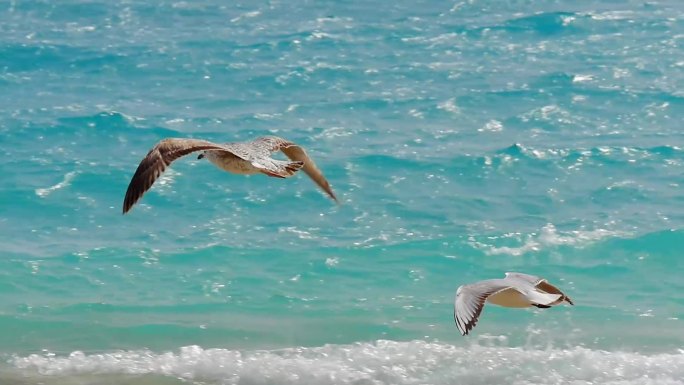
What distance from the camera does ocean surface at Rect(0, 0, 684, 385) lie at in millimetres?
11047

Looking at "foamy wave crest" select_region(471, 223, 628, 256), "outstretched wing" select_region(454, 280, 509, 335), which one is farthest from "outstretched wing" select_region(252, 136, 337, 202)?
"foamy wave crest" select_region(471, 223, 628, 256)

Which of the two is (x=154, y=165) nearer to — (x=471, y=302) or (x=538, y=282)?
(x=471, y=302)

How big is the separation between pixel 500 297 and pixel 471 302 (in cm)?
44

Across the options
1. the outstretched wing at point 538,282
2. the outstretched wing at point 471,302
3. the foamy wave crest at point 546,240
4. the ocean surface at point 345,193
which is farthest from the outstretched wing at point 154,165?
the foamy wave crest at point 546,240

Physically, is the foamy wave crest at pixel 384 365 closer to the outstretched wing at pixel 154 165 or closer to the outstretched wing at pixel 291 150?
the outstretched wing at pixel 291 150

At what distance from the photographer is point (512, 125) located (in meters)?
17.5

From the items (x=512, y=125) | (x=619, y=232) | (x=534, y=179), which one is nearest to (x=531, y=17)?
(x=512, y=125)

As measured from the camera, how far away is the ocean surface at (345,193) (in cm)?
1105

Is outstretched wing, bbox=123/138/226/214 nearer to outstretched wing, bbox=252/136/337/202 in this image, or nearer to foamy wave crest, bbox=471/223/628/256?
outstretched wing, bbox=252/136/337/202

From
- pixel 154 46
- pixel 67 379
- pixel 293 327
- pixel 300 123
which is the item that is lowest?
pixel 67 379

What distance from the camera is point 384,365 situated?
1052 cm

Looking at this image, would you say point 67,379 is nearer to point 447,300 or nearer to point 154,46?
point 447,300

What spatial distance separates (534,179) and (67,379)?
7243mm

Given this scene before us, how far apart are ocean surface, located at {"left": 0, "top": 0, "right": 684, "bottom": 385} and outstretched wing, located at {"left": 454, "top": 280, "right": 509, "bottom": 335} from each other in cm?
276
